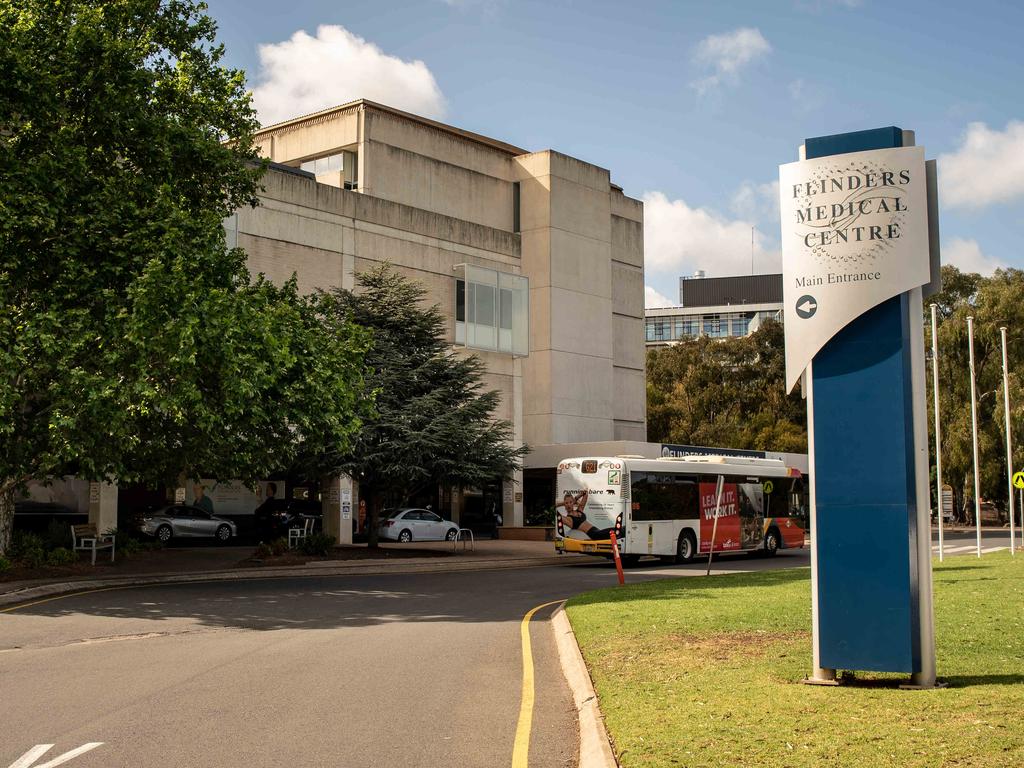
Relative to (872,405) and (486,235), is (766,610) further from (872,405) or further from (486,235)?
(486,235)

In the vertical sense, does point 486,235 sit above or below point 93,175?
above

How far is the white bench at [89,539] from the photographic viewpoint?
86.5 ft

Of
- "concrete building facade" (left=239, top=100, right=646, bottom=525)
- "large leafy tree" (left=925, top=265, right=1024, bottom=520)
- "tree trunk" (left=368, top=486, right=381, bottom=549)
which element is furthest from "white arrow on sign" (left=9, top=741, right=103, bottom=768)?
"large leafy tree" (left=925, top=265, right=1024, bottom=520)

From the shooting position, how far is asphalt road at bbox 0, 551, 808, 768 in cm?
777

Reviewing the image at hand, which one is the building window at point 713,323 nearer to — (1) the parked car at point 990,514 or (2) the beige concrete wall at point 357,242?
(1) the parked car at point 990,514

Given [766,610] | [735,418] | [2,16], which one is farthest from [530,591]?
[735,418]

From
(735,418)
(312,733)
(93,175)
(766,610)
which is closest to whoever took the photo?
(312,733)

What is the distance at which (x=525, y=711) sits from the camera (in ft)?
30.4

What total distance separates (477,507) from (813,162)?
139ft

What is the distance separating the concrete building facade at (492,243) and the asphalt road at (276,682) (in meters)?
25.1

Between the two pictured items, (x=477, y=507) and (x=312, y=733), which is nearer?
(x=312, y=733)

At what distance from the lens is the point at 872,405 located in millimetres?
9391

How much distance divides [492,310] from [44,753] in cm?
4236

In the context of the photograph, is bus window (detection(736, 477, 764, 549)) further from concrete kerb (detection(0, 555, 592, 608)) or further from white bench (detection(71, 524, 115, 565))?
white bench (detection(71, 524, 115, 565))
